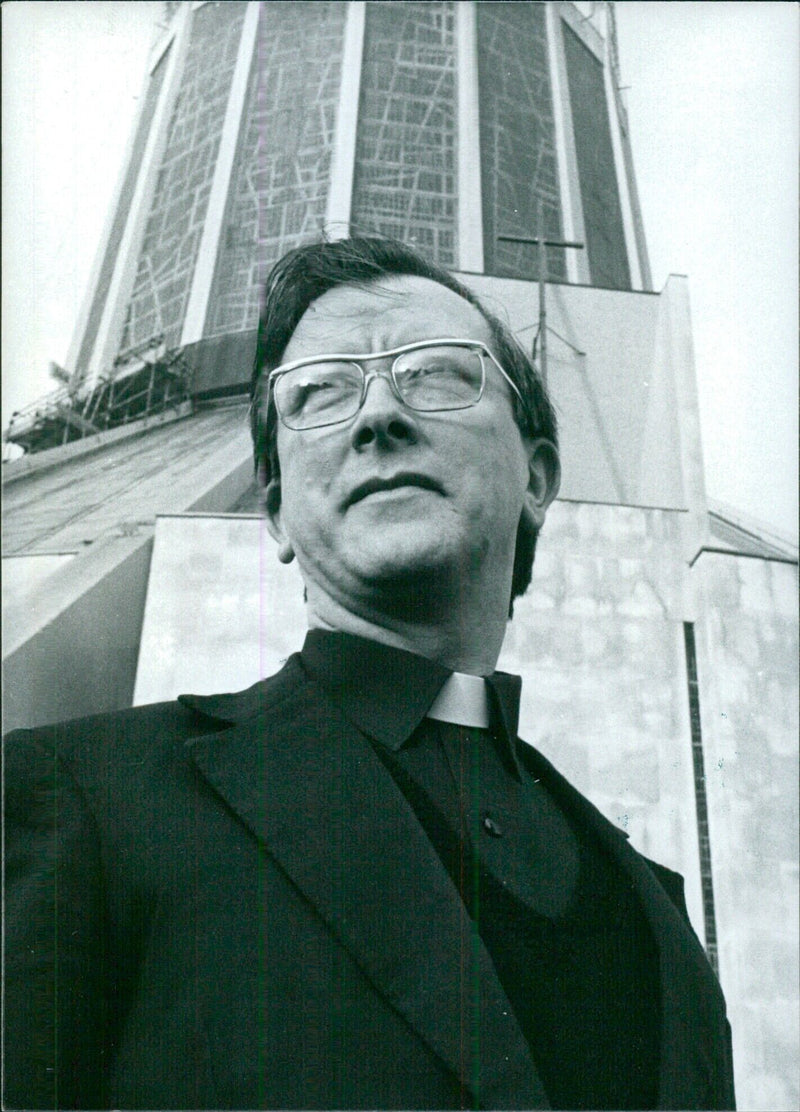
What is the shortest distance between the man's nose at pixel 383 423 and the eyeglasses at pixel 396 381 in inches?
1.0

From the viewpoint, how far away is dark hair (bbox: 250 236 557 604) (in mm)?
2186

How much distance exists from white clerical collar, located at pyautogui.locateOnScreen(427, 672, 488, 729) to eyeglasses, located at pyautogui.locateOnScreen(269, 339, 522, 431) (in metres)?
0.48

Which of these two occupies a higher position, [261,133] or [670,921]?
[261,133]

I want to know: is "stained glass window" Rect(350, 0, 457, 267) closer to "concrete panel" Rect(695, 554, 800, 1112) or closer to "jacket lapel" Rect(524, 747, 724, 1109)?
"concrete panel" Rect(695, 554, 800, 1112)

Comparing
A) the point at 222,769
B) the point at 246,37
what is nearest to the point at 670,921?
the point at 222,769

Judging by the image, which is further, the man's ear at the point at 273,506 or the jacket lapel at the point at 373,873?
the man's ear at the point at 273,506

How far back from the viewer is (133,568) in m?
5.89

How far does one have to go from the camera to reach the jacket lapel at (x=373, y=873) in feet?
4.51

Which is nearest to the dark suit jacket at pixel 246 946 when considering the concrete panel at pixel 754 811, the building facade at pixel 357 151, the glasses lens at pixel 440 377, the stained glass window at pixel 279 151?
the glasses lens at pixel 440 377

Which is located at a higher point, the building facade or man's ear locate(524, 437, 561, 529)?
the building facade

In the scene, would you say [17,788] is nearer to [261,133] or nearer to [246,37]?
[261,133]

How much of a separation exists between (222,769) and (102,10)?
2988 millimetres

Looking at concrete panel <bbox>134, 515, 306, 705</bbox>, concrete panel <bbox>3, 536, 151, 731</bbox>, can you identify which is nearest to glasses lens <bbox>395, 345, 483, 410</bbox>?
concrete panel <bbox>134, 515, 306, 705</bbox>

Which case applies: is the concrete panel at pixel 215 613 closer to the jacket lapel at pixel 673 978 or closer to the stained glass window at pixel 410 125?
the jacket lapel at pixel 673 978
